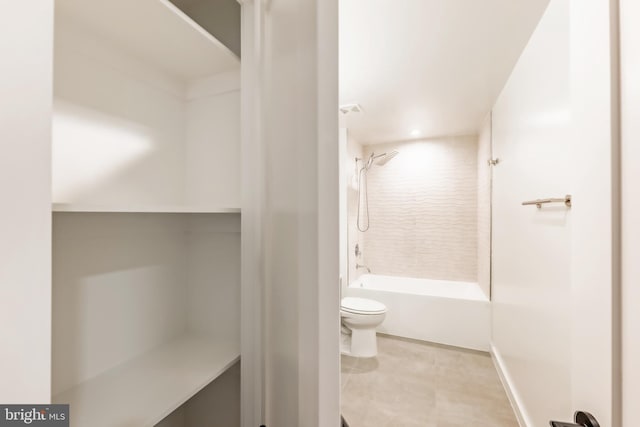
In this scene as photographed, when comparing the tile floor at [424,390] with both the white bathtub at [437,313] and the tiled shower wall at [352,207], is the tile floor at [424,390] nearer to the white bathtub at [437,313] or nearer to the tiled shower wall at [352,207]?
the white bathtub at [437,313]

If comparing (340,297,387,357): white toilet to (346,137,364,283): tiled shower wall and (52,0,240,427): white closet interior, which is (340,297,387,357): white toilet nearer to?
(346,137,364,283): tiled shower wall

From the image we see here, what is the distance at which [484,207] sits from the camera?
9.84 ft

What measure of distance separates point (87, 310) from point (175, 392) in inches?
14.8

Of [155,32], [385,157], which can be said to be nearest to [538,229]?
[155,32]

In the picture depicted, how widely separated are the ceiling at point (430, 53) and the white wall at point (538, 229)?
0.14 m

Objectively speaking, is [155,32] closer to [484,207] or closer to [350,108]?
[350,108]

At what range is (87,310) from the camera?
0.84 meters

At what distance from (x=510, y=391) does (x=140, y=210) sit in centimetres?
256

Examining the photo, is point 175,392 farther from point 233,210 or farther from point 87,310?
point 233,210

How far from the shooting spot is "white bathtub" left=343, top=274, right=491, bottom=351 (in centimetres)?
267

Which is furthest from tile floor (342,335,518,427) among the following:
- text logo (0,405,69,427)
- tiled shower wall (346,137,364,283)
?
text logo (0,405,69,427)

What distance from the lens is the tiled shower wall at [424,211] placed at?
3.54 m

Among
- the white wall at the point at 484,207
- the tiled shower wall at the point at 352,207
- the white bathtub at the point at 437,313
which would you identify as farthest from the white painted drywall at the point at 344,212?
the white wall at the point at 484,207

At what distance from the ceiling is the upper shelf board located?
2.61ft
